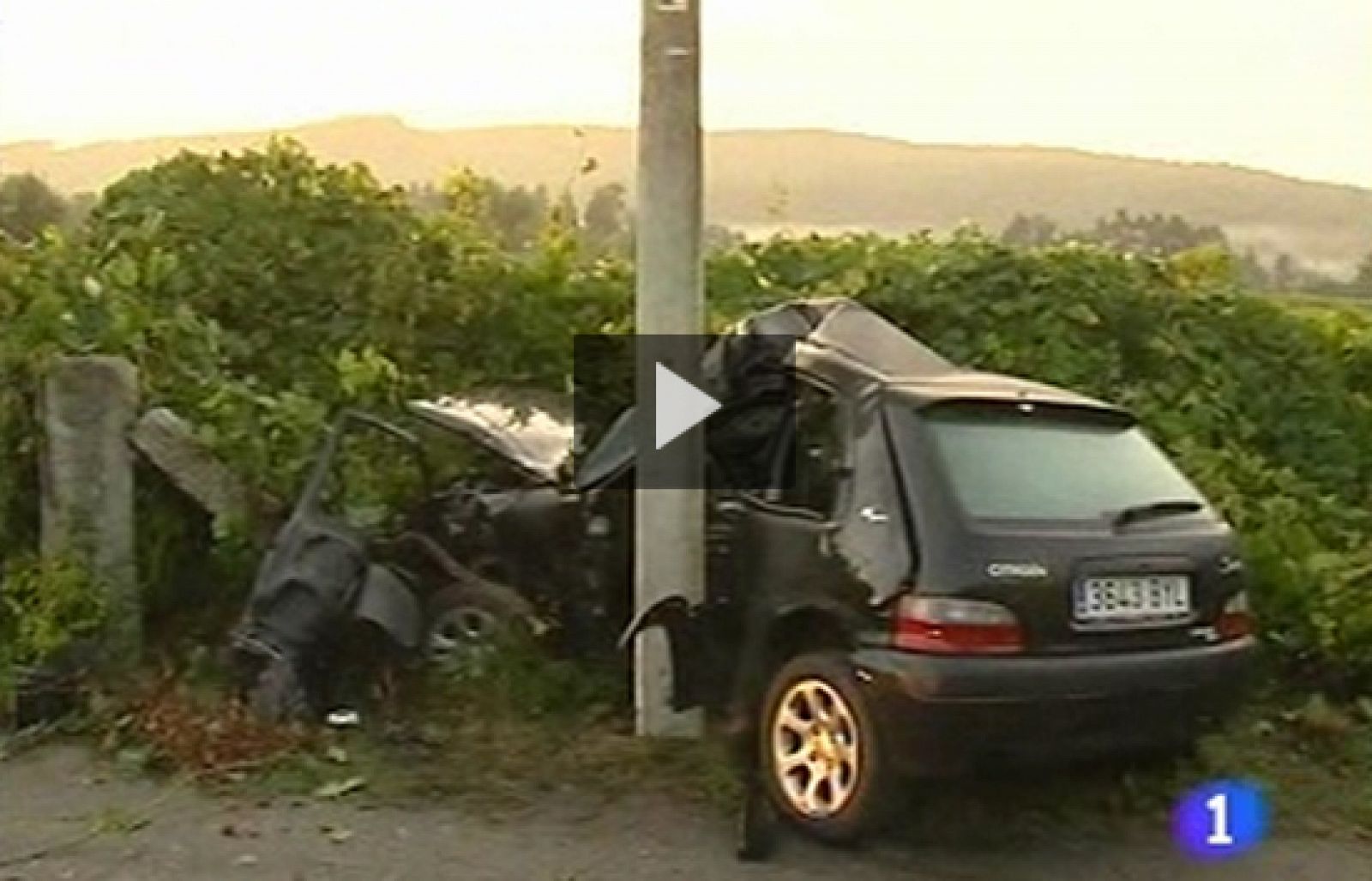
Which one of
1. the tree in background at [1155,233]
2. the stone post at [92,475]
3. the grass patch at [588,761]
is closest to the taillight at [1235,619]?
the grass patch at [588,761]

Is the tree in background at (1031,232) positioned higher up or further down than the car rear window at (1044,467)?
higher up

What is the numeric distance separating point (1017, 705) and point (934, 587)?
1.41 feet

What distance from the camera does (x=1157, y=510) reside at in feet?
20.8

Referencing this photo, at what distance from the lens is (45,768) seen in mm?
7051

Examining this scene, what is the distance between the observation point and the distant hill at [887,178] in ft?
36.1

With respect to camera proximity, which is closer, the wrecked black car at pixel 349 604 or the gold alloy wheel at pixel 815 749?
the gold alloy wheel at pixel 815 749

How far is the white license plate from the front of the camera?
5902 millimetres

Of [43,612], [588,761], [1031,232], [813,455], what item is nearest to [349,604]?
[588,761]

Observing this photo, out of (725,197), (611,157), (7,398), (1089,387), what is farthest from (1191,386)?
(7,398)

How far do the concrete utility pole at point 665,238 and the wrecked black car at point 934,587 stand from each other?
0.20 meters

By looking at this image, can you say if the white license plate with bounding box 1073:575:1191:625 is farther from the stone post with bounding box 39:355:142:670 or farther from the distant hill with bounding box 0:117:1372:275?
the distant hill with bounding box 0:117:1372:275

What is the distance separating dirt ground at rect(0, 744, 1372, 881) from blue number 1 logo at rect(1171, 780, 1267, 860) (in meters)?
0.08

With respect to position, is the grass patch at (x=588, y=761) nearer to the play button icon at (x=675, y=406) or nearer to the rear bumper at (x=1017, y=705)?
the rear bumper at (x=1017, y=705)

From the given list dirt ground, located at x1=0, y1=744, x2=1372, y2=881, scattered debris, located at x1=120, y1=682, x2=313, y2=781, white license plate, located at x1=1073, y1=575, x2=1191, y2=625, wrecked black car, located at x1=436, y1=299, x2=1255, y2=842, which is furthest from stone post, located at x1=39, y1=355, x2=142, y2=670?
white license plate, located at x1=1073, y1=575, x2=1191, y2=625
